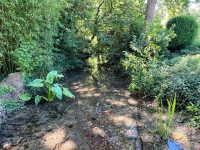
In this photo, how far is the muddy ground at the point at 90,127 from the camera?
209 centimetres

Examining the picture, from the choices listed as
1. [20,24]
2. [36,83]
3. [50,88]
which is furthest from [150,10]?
[36,83]

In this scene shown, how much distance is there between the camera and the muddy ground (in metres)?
2.09

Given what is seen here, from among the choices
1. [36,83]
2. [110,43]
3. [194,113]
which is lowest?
[194,113]

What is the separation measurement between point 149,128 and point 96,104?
1.21 meters

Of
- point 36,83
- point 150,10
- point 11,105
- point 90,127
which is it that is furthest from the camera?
point 150,10

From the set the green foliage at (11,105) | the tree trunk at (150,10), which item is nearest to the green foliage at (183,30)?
the tree trunk at (150,10)

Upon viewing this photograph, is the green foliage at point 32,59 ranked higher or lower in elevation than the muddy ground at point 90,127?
higher

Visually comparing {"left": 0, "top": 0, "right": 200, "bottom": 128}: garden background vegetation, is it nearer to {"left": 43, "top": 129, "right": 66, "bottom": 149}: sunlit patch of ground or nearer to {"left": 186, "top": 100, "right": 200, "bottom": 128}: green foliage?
{"left": 186, "top": 100, "right": 200, "bottom": 128}: green foliage

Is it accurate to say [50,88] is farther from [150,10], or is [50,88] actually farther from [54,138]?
[150,10]

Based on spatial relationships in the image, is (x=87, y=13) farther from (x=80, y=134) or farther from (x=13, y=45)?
(x=80, y=134)

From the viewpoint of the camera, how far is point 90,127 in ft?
8.14

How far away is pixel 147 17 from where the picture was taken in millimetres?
5285

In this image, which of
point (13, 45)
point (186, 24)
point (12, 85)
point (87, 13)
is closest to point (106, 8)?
point (87, 13)

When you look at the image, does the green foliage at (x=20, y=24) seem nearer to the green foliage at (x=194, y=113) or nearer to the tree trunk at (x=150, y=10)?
the tree trunk at (x=150, y=10)
